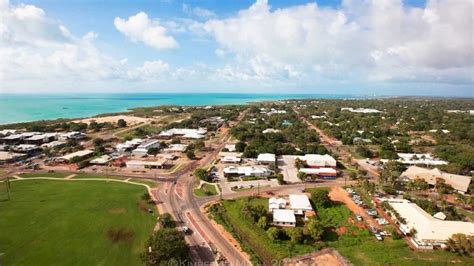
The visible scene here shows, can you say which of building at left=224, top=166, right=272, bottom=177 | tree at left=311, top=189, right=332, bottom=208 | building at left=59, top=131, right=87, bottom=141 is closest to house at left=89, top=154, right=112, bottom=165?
building at left=59, top=131, right=87, bottom=141

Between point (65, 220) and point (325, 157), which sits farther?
point (325, 157)

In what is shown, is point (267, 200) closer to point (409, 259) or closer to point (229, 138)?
point (409, 259)

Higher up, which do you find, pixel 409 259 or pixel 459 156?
pixel 459 156

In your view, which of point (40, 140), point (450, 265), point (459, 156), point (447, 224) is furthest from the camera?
point (40, 140)

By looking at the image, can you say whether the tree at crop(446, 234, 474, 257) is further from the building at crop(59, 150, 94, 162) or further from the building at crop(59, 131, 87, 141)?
the building at crop(59, 131, 87, 141)

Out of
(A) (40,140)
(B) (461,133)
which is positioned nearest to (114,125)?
(A) (40,140)

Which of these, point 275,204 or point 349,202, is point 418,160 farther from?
point 275,204
